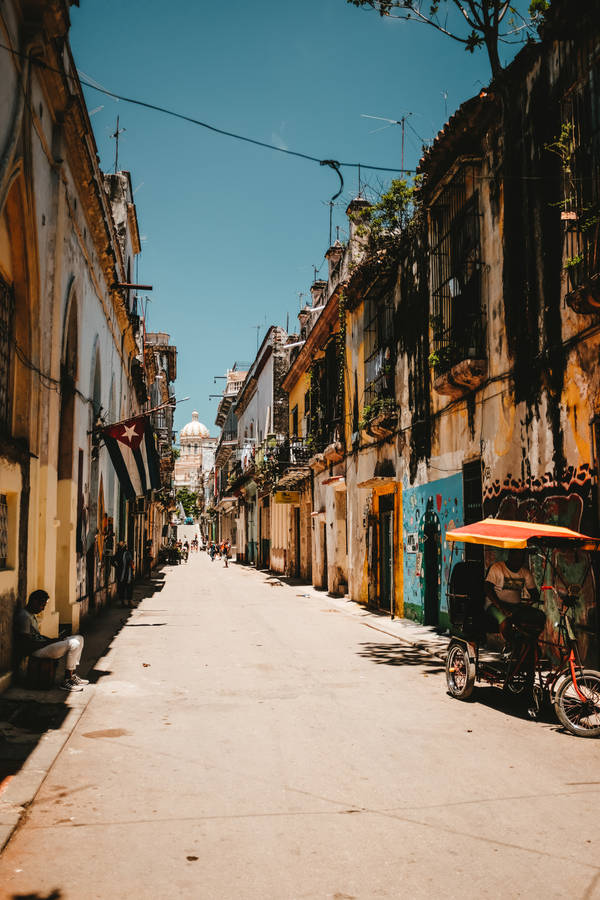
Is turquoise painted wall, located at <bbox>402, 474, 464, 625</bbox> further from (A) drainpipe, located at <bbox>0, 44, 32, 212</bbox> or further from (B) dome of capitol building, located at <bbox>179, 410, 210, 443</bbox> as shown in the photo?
(B) dome of capitol building, located at <bbox>179, 410, 210, 443</bbox>

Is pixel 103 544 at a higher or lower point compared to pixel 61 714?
higher

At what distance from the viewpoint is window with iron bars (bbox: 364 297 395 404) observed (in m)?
17.2

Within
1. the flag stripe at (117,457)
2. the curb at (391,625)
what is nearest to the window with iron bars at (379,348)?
the curb at (391,625)

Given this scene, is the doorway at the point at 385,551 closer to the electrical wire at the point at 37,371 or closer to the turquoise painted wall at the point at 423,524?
the turquoise painted wall at the point at 423,524

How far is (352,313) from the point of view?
815 inches

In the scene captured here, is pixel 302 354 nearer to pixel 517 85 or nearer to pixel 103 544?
pixel 103 544

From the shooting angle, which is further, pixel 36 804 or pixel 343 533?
pixel 343 533

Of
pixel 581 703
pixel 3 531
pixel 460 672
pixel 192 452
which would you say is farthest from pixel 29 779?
pixel 192 452

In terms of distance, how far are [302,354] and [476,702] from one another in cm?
2059

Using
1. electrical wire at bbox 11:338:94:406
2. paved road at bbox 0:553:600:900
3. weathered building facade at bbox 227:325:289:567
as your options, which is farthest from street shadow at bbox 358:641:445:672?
weathered building facade at bbox 227:325:289:567

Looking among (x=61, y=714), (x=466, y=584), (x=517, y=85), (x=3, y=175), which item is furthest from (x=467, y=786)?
(x=517, y=85)

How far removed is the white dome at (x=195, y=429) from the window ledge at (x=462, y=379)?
121522mm

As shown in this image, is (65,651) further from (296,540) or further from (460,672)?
(296,540)

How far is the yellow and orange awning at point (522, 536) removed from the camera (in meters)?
7.67
